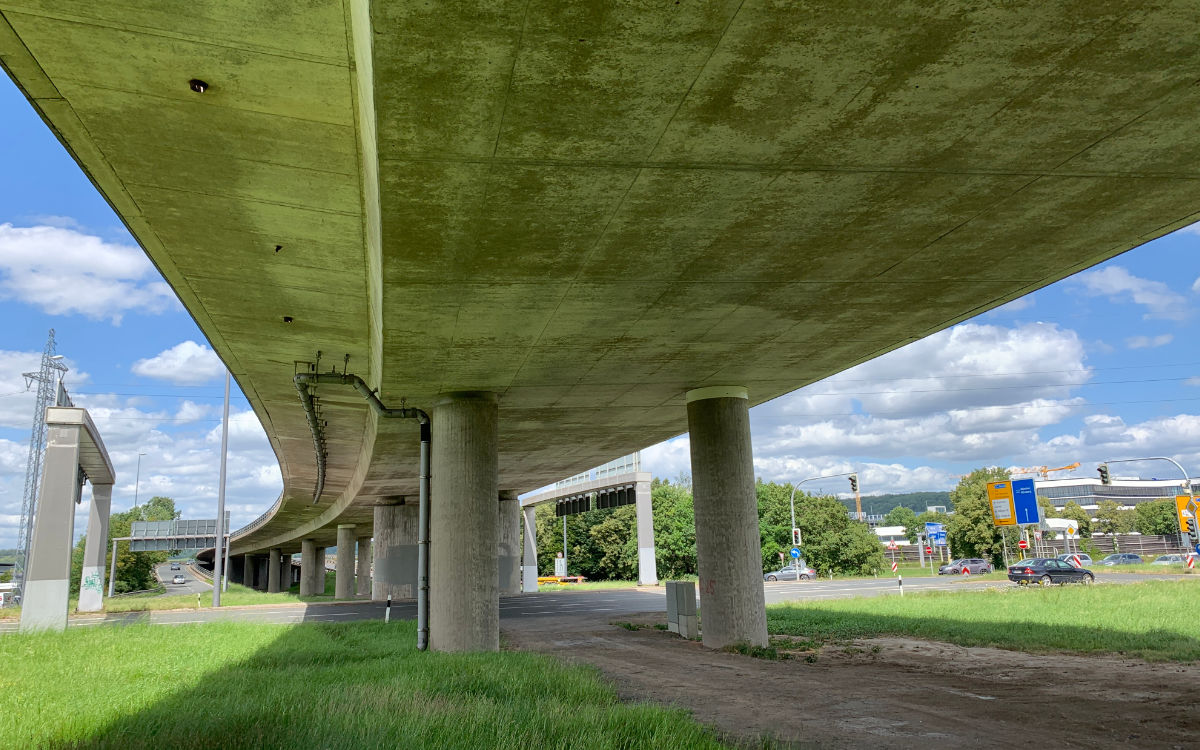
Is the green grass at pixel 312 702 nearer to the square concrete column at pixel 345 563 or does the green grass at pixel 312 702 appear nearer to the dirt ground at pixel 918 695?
the dirt ground at pixel 918 695

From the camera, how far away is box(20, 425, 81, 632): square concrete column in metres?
23.5

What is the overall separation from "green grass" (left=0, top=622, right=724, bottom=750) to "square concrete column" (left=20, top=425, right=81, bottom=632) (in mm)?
8117

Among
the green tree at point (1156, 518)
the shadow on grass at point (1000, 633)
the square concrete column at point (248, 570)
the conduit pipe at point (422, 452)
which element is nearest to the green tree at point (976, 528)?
the green tree at point (1156, 518)

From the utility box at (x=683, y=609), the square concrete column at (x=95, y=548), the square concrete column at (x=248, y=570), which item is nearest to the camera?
the utility box at (x=683, y=609)

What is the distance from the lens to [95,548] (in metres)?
36.9

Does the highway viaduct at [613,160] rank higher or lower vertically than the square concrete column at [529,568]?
higher

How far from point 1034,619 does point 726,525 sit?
9038 mm

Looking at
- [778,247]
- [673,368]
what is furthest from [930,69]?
[673,368]

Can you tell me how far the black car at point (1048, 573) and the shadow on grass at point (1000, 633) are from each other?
17.5 metres

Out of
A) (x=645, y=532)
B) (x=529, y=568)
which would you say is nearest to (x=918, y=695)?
(x=645, y=532)

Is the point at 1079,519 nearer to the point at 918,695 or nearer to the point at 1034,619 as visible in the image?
the point at 1034,619

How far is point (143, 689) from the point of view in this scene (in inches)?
425

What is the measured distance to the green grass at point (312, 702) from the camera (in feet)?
23.2

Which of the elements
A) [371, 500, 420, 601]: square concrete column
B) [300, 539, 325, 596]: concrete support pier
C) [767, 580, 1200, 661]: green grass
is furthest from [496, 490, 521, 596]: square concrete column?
[300, 539, 325, 596]: concrete support pier
